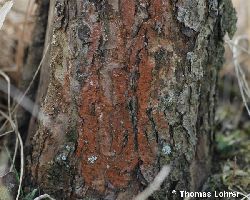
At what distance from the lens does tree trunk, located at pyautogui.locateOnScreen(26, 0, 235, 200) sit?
136cm

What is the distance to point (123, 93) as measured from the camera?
1409mm

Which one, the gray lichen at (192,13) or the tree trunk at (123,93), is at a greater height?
the gray lichen at (192,13)

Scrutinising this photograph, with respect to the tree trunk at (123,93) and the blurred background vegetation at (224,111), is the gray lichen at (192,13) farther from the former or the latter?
the blurred background vegetation at (224,111)

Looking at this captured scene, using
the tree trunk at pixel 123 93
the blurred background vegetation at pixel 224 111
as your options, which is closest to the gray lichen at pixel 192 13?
the tree trunk at pixel 123 93

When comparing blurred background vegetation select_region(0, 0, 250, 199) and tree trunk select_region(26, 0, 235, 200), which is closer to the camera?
tree trunk select_region(26, 0, 235, 200)

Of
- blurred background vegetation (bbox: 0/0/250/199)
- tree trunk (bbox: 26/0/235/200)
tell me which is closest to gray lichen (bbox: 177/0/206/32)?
tree trunk (bbox: 26/0/235/200)

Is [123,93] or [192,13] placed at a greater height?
[192,13]

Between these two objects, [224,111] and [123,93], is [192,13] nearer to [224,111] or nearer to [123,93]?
[123,93]

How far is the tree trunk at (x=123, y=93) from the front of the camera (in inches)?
53.4

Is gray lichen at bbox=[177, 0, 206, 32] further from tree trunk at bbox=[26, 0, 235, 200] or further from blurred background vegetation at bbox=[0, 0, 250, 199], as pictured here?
blurred background vegetation at bbox=[0, 0, 250, 199]

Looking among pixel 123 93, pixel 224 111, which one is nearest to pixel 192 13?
pixel 123 93

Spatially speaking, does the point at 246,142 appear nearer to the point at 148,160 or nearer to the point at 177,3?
the point at 148,160

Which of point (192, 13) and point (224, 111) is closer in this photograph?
point (192, 13)

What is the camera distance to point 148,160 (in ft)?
4.85
